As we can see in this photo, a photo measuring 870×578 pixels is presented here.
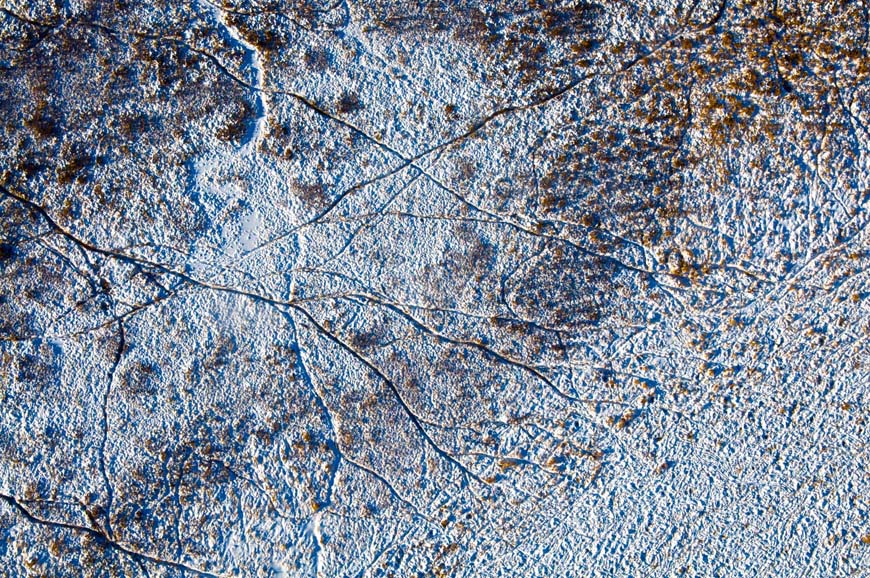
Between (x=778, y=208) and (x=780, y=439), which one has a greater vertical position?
(x=778, y=208)

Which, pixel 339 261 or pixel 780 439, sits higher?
pixel 339 261

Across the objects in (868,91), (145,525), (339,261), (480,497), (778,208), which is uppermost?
(339,261)

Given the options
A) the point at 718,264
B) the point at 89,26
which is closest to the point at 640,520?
the point at 718,264

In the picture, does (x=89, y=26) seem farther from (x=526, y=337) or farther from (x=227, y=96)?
(x=526, y=337)

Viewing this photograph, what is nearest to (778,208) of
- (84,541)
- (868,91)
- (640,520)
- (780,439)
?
(868,91)

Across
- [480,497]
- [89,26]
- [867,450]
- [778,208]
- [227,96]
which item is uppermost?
[89,26]

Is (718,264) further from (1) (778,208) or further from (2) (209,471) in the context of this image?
(2) (209,471)
